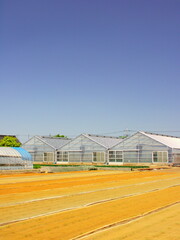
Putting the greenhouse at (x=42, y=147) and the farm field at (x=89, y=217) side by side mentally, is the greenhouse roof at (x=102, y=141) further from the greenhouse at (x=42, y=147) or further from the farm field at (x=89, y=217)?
the farm field at (x=89, y=217)

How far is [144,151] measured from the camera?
86.6 meters

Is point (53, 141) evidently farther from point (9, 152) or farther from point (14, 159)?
point (14, 159)

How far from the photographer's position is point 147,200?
21656 mm

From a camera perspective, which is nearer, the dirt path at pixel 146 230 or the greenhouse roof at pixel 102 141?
the dirt path at pixel 146 230

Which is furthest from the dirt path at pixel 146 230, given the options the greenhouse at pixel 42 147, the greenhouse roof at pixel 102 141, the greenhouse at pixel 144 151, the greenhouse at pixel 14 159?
the greenhouse at pixel 42 147

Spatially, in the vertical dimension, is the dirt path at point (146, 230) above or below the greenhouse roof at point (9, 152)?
below

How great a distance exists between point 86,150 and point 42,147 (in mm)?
19228

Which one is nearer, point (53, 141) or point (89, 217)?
point (89, 217)

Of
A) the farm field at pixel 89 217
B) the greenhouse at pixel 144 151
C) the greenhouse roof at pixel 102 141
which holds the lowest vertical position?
the farm field at pixel 89 217

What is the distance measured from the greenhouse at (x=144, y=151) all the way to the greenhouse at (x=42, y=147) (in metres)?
23.5

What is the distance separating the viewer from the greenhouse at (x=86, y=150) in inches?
3814

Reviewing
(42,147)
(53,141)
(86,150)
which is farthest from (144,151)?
(53,141)

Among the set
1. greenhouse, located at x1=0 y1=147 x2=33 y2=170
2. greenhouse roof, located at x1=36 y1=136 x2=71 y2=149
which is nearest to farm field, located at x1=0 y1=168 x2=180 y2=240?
greenhouse, located at x1=0 y1=147 x2=33 y2=170

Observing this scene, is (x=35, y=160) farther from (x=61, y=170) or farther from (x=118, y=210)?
(x=118, y=210)
